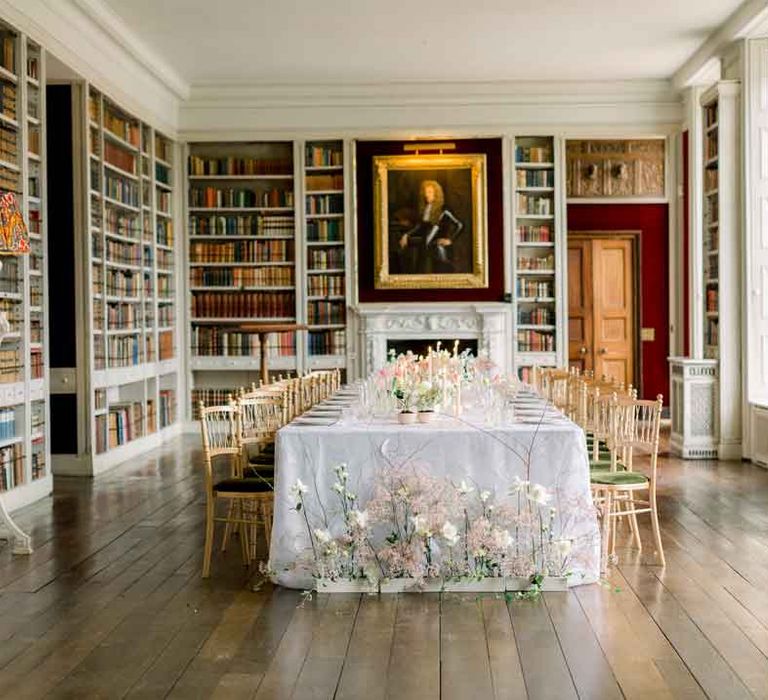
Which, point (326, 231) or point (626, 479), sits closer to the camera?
point (626, 479)

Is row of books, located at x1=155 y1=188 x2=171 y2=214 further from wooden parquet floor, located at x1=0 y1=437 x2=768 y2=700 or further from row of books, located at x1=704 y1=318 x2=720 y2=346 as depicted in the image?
wooden parquet floor, located at x1=0 y1=437 x2=768 y2=700

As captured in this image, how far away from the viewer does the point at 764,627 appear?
473 cm

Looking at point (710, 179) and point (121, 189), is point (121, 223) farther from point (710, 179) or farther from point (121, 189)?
point (710, 179)

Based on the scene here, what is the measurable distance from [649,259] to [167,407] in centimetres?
647

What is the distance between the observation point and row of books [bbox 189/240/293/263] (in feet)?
43.5

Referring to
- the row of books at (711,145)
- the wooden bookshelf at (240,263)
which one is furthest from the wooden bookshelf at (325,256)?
the row of books at (711,145)

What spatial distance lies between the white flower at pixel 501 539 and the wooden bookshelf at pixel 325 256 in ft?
26.7

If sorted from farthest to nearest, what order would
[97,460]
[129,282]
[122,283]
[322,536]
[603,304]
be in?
1. [603,304]
2. [129,282]
3. [122,283]
4. [97,460]
5. [322,536]

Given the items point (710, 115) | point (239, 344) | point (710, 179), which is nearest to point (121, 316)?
point (239, 344)

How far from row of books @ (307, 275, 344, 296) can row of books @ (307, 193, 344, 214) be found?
787 millimetres

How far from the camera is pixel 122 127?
36.2 feet

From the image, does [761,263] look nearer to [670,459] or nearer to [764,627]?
[670,459]

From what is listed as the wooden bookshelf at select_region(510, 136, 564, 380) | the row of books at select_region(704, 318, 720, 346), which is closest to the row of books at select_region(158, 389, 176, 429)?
the wooden bookshelf at select_region(510, 136, 564, 380)

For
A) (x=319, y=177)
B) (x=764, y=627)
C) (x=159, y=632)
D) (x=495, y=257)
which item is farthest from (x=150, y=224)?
(x=764, y=627)
